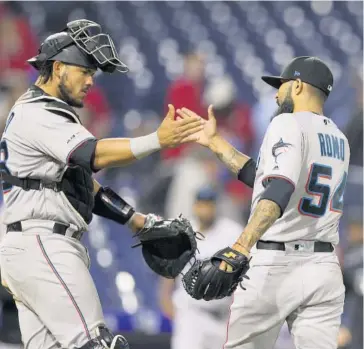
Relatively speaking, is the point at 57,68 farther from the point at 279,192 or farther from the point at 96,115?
the point at 96,115

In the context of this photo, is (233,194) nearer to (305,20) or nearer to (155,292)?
(155,292)

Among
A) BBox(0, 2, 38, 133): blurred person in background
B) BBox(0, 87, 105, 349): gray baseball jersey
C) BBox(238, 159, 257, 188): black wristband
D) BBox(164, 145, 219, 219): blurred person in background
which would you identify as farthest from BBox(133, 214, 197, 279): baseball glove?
BBox(0, 2, 38, 133): blurred person in background

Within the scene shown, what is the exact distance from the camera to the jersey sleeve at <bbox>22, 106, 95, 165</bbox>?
13.0 feet

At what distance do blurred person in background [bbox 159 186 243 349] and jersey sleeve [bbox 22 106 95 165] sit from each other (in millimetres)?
2836

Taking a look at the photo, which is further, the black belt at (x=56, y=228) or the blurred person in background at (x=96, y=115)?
the blurred person in background at (x=96, y=115)

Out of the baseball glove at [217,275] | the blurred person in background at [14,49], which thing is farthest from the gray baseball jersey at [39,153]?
the blurred person in background at [14,49]

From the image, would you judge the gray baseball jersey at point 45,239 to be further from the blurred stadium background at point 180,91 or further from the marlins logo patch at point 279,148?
the blurred stadium background at point 180,91

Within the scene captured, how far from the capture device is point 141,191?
26.9 feet

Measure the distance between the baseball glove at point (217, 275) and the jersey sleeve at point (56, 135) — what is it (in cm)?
71

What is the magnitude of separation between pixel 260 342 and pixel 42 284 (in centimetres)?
102

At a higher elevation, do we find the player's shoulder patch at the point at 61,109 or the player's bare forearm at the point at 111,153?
the player's shoulder patch at the point at 61,109

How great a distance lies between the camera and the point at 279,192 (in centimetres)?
392

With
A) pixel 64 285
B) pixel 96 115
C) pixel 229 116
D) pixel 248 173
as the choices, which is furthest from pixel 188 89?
pixel 64 285

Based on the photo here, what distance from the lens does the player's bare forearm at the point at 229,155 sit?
4770 millimetres
